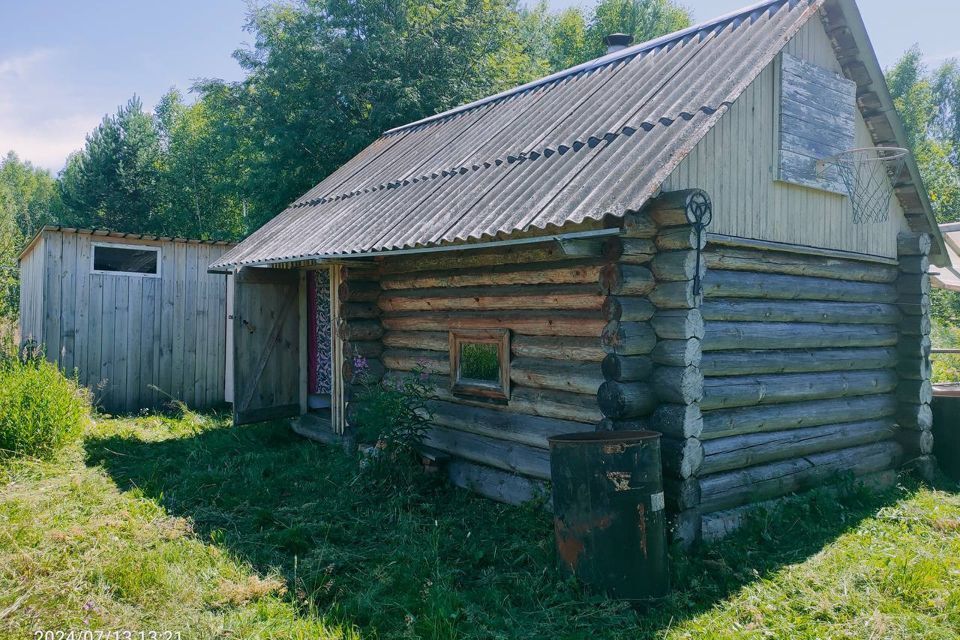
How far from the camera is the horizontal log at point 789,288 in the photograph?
20.7 ft

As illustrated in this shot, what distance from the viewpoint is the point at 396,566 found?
535cm

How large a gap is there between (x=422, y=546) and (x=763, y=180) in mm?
4653

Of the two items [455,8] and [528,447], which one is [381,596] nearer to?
[528,447]

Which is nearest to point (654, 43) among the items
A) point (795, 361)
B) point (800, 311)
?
point (800, 311)

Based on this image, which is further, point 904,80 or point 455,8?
point 904,80

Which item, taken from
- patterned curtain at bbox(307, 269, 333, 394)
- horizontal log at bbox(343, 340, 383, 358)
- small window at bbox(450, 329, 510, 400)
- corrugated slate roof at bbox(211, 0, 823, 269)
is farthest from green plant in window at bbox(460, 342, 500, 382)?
patterned curtain at bbox(307, 269, 333, 394)

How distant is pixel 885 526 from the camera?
6352 mm

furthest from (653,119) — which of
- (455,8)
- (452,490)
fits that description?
(455,8)

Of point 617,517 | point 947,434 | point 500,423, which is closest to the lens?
point 617,517

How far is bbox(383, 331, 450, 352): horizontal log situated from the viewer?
7.95 m

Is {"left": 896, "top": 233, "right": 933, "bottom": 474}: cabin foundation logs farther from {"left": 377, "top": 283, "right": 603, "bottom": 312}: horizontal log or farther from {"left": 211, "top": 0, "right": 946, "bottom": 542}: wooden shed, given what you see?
{"left": 377, "top": 283, "right": 603, "bottom": 312}: horizontal log

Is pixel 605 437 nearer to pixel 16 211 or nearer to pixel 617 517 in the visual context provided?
pixel 617 517

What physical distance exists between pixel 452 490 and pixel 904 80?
40.4 meters

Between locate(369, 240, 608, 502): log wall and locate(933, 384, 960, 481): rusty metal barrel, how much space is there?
5278mm
